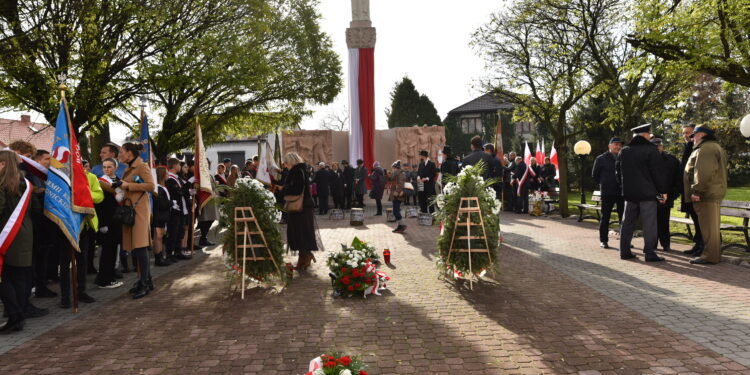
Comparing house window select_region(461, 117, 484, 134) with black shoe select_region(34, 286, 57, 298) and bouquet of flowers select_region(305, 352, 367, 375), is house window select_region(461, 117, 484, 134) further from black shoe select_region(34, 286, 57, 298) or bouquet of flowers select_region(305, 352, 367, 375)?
bouquet of flowers select_region(305, 352, 367, 375)

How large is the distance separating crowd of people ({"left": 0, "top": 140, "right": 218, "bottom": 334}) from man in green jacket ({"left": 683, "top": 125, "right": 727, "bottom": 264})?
339 inches

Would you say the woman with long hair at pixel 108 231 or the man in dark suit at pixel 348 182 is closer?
the woman with long hair at pixel 108 231

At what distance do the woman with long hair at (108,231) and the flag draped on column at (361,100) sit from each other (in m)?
17.3

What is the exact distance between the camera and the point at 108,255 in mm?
7414

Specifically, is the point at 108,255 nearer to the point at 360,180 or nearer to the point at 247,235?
the point at 247,235

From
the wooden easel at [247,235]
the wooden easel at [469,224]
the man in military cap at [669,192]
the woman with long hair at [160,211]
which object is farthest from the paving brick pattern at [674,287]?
the woman with long hair at [160,211]

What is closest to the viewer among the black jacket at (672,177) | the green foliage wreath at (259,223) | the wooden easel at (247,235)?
the wooden easel at (247,235)

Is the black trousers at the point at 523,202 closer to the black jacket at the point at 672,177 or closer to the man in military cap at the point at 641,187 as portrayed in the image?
the black jacket at the point at 672,177

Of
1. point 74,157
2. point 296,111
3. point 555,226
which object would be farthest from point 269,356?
point 296,111

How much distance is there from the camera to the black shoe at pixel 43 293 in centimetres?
673

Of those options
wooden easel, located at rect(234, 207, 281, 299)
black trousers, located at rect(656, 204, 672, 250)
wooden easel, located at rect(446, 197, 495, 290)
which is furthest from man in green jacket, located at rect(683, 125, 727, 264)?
wooden easel, located at rect(234, 207, 281, 299)

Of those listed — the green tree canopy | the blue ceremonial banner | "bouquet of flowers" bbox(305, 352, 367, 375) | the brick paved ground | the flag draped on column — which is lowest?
the brick paved ground

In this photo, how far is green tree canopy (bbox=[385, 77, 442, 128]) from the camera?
5281 centimetres

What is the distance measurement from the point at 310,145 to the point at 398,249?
51.4 feet
